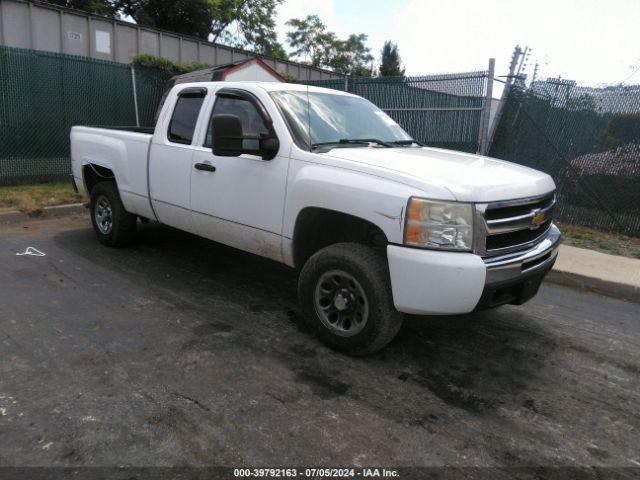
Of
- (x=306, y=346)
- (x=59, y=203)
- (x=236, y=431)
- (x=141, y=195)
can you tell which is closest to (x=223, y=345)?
(x=306, y=346)

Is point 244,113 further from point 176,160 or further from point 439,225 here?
point 439,225

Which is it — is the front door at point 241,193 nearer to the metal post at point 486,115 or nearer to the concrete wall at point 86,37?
the metal post at point 486,115

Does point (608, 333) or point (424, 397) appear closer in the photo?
point (424, 397)

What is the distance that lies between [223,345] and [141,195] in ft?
8.02

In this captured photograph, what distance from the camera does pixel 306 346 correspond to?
3.67m

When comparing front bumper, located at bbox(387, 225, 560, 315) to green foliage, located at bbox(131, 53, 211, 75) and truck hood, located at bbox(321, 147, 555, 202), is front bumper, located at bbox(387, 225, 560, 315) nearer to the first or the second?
truck hood, located at bbox(321, 147, 555, 202)

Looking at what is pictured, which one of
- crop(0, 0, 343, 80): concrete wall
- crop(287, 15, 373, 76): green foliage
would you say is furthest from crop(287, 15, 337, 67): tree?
crop(0, 0, 343, 80): concrete wall

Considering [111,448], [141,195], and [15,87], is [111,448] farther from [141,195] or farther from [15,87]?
[15,87]

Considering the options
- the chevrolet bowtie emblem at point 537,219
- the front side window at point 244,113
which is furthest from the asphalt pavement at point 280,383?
the front side window at point 244,113

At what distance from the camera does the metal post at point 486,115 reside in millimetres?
8648

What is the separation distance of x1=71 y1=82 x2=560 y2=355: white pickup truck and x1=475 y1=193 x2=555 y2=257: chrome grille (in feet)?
0.04

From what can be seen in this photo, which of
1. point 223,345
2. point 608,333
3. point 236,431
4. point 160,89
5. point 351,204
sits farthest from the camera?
point 160,89

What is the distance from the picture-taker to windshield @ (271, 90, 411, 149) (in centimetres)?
398

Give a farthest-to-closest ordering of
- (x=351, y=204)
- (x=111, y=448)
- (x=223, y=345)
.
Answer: (x=223, y=345)
(x=351, y=204)
(x=111, y=448)
